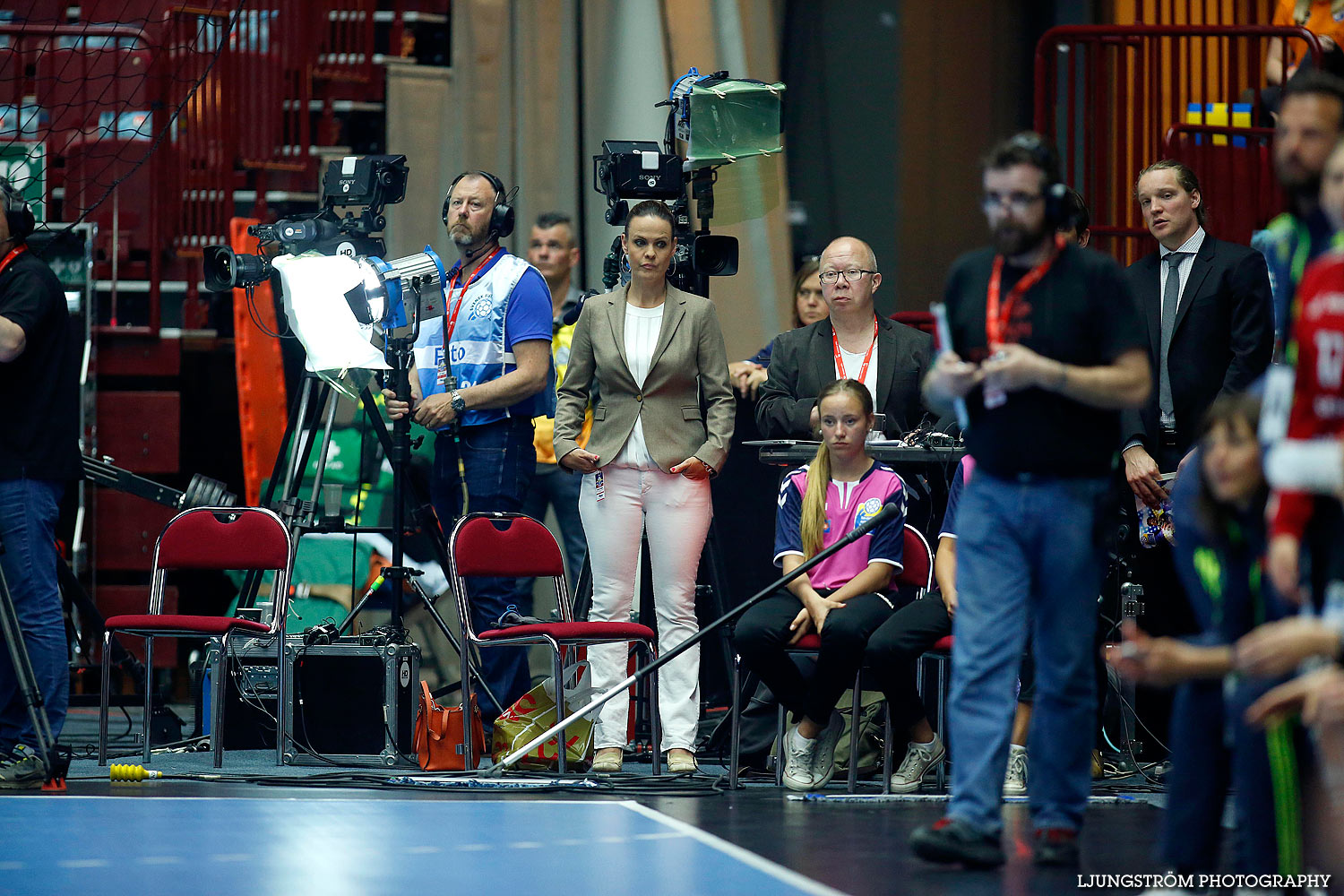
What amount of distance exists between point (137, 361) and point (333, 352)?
192cm

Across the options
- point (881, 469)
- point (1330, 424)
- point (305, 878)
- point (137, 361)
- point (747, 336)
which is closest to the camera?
point (1330, 424)

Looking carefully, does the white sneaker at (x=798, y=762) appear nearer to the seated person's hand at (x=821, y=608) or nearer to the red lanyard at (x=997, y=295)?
the seated person's hand at (x=821, y=608)

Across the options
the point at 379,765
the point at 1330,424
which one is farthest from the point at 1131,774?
the point at 1330,424

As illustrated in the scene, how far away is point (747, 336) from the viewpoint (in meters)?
7.46

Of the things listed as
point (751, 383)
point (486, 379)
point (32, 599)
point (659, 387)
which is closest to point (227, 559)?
point (32, 599)

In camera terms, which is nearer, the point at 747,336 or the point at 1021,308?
the point at 1021,308

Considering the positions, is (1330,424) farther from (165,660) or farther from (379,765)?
(165,660)

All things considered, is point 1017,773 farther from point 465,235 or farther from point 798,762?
point 465,235

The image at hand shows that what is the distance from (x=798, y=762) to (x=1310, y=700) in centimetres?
253

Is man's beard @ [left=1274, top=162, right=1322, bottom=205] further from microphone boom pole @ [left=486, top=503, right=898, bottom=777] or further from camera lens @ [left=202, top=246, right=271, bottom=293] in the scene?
camera lens @ [left=202, top=246, right=271, bottom=293]

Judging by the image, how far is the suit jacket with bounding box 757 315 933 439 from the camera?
206 inches

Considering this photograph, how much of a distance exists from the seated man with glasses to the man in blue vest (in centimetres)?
82

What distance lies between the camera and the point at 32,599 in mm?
4691

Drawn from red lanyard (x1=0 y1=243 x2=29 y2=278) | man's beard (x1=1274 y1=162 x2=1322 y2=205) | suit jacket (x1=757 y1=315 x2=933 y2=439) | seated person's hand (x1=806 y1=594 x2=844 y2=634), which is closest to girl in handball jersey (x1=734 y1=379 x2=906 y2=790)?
seated person's hand (x1=806 y1=594 x2=844 y2=634)
